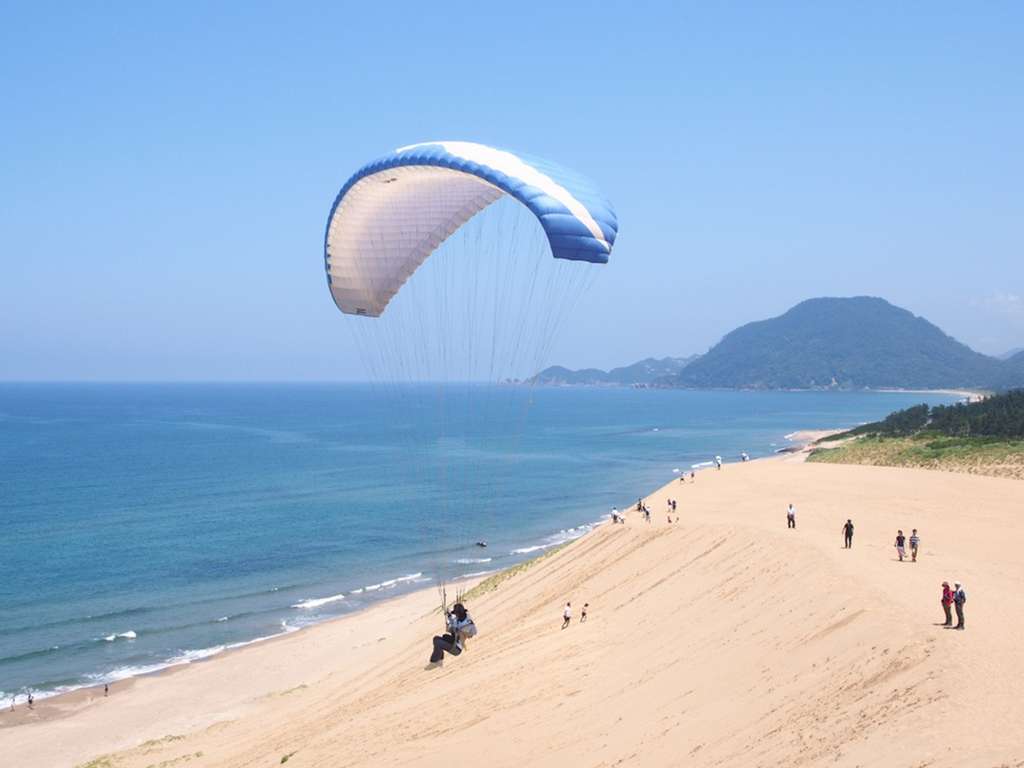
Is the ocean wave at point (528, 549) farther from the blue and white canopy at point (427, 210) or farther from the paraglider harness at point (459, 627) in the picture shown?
the blue and white canopy at point (427, 210)

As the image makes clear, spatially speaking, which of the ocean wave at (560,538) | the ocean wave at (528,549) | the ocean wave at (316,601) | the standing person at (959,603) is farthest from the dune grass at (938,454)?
the ocean wave at (316,601)

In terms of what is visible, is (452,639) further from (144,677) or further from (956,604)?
(144,677)

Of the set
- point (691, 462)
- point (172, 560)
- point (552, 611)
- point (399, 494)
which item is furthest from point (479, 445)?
point (552, 611)

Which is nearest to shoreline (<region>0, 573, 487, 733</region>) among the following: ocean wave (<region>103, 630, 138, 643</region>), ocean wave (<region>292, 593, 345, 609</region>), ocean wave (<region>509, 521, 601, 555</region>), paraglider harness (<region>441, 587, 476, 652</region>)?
ocean wave (<region>292, 593, 345, 609</region>)

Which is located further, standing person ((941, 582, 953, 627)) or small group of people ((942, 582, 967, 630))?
standing person ((941, 582, 953, 627))

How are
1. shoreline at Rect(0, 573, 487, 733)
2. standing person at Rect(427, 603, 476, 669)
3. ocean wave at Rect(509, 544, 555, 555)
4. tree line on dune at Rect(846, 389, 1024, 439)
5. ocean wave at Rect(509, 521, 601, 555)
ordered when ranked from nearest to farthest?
1. standing person at Rect(427, 603, 476, 669)
2. shoreline at Rect(0, 573, 487, 733)
3. ocean wave at Rect(509, 544, 555, 555)
4. ocean wave at Rect(509, 521, 601, 555)
5. tree line on dune at Rect(846, 389, 1024, 439)

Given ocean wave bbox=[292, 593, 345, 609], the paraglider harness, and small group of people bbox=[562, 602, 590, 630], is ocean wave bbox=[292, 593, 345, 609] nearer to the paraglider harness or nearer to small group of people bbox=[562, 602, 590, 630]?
the paraglider harness
